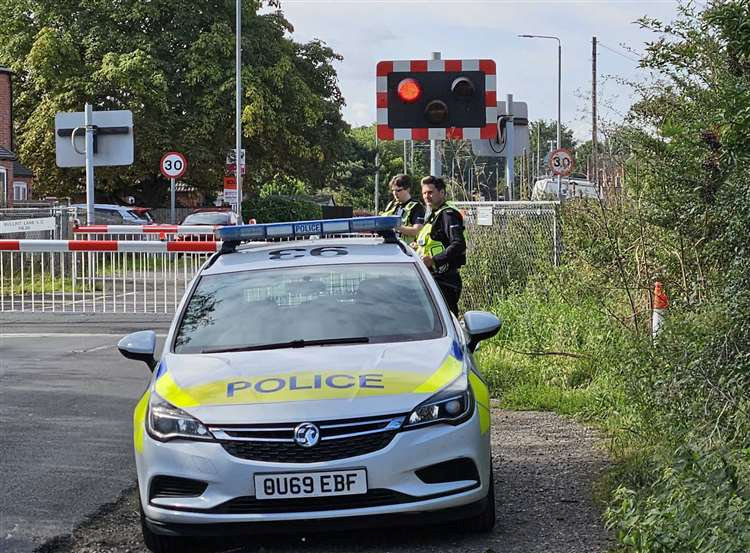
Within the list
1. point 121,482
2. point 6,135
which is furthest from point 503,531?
point 6,135

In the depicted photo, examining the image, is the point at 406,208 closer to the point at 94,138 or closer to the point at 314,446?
the point at 314,446

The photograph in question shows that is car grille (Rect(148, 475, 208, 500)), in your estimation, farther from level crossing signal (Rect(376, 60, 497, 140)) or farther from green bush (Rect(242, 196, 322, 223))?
green bush (Rect(242, 196, 322, 223))

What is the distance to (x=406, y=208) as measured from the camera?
12055 mm

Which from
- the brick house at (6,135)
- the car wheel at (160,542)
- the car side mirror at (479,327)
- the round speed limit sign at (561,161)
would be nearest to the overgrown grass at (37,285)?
the car side mirror at (479,327)

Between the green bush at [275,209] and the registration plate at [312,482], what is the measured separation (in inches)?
1874

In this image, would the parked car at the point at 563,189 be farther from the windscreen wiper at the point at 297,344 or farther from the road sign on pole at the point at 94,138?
the windscreen wiper at the point at 297,344

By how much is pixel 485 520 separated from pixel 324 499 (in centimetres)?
87

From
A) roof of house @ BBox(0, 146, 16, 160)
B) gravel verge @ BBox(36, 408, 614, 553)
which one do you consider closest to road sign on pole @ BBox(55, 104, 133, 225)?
gravel verge @ BBox(36, 408, 614, 553)

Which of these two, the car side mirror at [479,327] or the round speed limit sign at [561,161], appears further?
the round speed limit sign at [561,161]

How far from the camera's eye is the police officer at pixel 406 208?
1176cm

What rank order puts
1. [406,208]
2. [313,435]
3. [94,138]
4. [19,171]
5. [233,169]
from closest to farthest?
[313,435] < [406,208] < [94,138] < [233,169] < [19,171]

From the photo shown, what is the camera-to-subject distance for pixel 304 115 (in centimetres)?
5256

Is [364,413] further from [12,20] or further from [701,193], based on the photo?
[12,20]

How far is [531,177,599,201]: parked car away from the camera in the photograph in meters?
14.5
